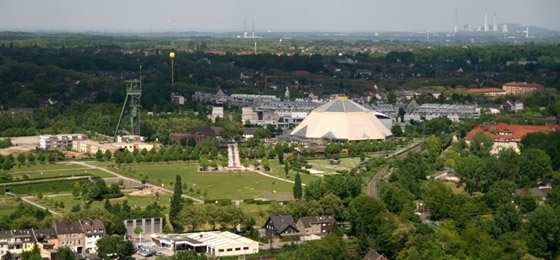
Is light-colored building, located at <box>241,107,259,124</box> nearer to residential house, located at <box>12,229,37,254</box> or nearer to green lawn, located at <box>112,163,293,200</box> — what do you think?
green lawn, located at <box>112,163,293,200</box>

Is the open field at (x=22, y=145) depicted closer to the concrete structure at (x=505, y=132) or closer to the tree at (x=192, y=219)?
the tree at (x=192, y=219)

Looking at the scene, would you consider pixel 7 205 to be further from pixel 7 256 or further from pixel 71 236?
pixel 7 256

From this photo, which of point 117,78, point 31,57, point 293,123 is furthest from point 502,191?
point 31,57

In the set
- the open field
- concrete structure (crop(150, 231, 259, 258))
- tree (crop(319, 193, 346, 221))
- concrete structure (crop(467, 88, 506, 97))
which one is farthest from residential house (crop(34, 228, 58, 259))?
concrete structure (crop(467, 88, 506, 97))

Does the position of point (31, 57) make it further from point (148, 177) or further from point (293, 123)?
point (148, 177)

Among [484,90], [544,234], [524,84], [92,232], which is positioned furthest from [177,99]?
[544,234]

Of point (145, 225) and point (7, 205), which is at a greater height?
point (145, 225)

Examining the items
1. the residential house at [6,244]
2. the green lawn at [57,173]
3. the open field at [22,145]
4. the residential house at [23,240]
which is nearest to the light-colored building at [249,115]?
the open field at [22,145]
